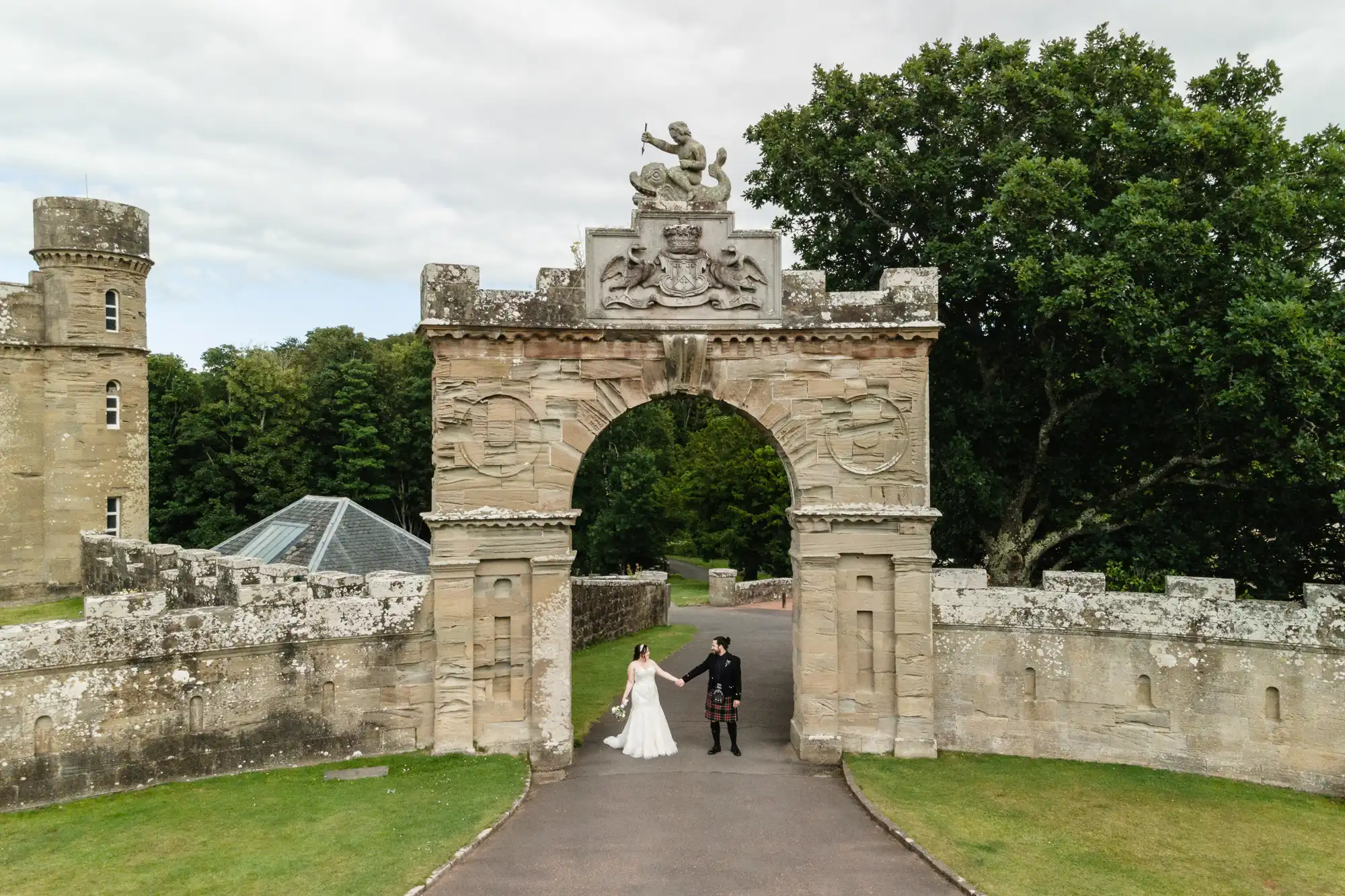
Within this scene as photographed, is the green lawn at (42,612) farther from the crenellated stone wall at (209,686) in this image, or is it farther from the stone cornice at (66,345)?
the crenellated stone wall at (209,686)

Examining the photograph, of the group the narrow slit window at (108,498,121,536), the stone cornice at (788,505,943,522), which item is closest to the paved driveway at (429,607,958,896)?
the stone cornice at (788,505,943,522)

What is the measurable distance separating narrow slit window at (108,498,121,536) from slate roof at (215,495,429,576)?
6057 mm

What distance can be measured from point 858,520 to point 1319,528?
7.84 meters

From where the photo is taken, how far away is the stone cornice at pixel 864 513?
439 inches

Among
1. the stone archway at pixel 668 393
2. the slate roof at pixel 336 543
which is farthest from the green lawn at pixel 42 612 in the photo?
the stone archway at pixel 668 393

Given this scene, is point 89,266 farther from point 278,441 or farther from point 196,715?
point 196,715

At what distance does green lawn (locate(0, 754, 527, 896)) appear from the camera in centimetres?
788

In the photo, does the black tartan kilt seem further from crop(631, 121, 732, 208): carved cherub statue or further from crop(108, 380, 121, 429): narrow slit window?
crop(108, 380, 121, 429): narrow slit window

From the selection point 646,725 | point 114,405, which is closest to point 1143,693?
Answer: point 646,725

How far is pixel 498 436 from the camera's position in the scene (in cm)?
1104

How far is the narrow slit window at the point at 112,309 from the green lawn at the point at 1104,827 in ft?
73.6

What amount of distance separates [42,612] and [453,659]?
1576cm

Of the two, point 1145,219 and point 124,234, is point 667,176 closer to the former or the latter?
point 1145,219

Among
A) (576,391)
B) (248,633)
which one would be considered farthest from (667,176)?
(248,633)
